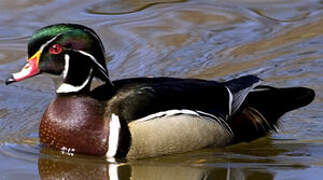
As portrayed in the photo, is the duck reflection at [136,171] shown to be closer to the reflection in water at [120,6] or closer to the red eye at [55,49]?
the red eye at [55,49]

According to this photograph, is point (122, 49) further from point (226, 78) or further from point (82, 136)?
point (82, 136)

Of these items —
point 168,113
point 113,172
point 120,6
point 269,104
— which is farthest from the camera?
point 120,6

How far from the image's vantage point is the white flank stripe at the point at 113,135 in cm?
695

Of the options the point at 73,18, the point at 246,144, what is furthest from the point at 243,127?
the point at 73,18

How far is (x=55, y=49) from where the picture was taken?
7.06 metres

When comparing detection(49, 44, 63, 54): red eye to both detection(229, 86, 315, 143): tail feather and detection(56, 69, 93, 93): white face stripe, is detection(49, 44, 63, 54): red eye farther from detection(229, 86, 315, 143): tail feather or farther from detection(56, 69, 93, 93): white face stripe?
detection(229, 86, 315, 143): tail feather

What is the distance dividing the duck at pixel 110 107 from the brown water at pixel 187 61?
112mm

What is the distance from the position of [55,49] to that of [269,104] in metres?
1.87

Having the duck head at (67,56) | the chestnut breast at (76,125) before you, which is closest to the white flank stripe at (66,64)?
the duck head at (67,56)

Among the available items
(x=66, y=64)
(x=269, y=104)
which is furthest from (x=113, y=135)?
(x=269, y=104)

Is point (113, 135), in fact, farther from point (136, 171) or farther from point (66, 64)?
point (66, 64)

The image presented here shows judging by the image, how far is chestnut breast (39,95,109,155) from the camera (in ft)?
23.0

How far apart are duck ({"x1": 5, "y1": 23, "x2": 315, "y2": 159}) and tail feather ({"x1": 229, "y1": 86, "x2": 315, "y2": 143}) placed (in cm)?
33

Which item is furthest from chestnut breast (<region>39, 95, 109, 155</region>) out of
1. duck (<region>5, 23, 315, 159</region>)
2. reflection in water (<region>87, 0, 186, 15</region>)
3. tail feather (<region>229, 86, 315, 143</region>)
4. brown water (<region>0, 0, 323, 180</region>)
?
reflection in water (<region>87, 0, 186, 15</region>)
